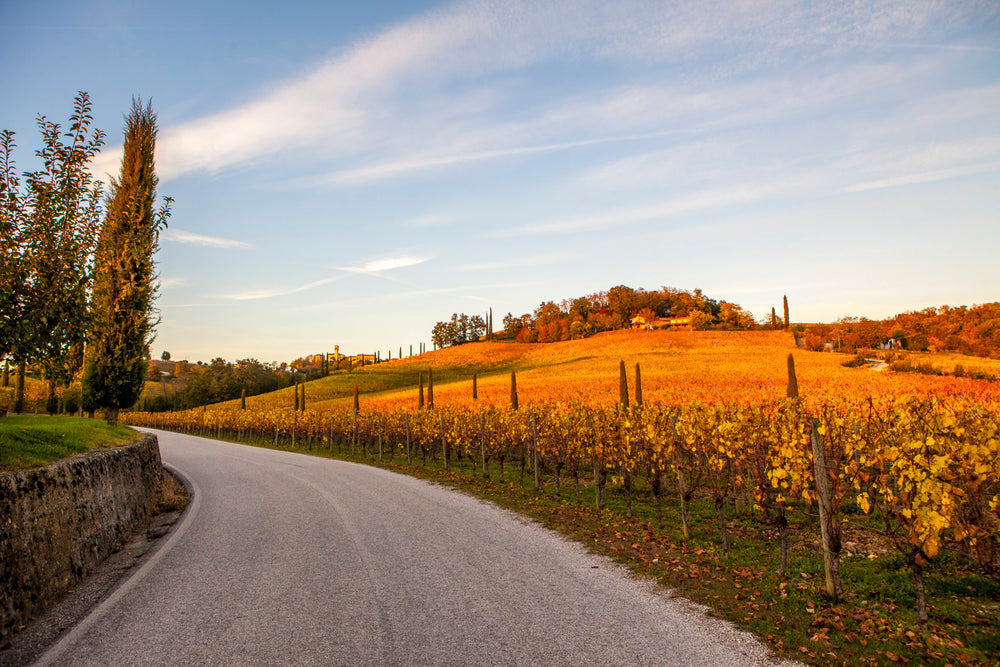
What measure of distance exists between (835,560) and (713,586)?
59.9 inches

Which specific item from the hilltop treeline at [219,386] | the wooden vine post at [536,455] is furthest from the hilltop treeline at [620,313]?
the wooden vine post at [536,455]

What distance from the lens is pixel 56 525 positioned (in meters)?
6.68

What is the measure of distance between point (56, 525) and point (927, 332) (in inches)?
3283

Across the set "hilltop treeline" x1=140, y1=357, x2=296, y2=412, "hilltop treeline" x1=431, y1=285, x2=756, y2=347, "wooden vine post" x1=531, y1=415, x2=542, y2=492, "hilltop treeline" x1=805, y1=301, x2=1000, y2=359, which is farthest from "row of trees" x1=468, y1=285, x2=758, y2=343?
"wooden vine post" x1=531, y1=415, x2=542, y2=492

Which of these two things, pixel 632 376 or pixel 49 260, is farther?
pixel 632 376

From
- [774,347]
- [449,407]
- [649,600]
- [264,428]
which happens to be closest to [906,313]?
[774,347]

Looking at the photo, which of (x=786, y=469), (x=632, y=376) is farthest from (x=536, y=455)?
(x=632, y=376)

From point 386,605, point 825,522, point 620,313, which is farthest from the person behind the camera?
point 620,313

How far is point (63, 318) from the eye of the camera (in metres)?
7.72

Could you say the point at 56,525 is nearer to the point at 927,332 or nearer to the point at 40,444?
the point at 40,444

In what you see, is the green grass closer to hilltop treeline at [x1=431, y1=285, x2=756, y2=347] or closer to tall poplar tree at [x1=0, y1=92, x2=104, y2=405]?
tall poplar tree at [x1=0, y1=92, x2=104, y2=405]

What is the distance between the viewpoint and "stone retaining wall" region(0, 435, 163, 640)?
18.3 feet

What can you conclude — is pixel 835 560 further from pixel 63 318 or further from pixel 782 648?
pixel 63 318

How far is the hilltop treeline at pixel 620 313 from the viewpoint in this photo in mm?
97312
